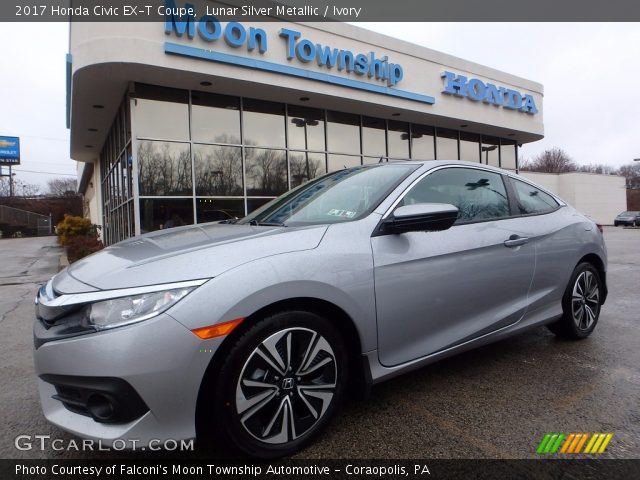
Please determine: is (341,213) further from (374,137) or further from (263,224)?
(374,137)

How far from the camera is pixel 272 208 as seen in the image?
10.5ft

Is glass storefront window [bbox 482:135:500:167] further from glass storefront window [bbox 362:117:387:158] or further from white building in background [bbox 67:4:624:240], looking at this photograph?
glass storefront window [bbox 362:117:387:158]

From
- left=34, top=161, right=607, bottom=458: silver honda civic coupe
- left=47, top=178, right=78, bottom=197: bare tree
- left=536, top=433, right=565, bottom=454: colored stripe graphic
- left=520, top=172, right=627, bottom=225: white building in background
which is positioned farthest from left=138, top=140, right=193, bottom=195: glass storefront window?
left=47, top=178, right=78, bottom=197: bare tree

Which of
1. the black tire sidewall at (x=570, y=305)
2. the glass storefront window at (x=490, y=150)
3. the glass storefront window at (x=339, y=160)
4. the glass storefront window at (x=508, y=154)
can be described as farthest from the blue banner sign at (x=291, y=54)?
the black tire sidewall at (x=570, y=305)

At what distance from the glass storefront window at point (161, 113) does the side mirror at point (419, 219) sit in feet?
29.5

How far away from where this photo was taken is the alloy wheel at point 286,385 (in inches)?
75.0

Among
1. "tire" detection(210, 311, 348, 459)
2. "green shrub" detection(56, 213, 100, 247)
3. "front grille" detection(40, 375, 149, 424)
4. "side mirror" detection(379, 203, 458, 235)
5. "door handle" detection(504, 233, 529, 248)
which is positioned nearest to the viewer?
"front grille" detection(40, 375, 149, 424)

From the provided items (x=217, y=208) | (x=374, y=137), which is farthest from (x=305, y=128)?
(x=217, y=208)

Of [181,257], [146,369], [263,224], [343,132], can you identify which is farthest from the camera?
[343,132]

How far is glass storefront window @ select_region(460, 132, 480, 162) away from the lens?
1597 cm

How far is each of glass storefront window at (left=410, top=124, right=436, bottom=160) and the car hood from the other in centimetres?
1294

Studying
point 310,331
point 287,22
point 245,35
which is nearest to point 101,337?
point 310,331

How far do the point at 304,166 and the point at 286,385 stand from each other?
34.4 feet

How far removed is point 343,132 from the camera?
506 inches
